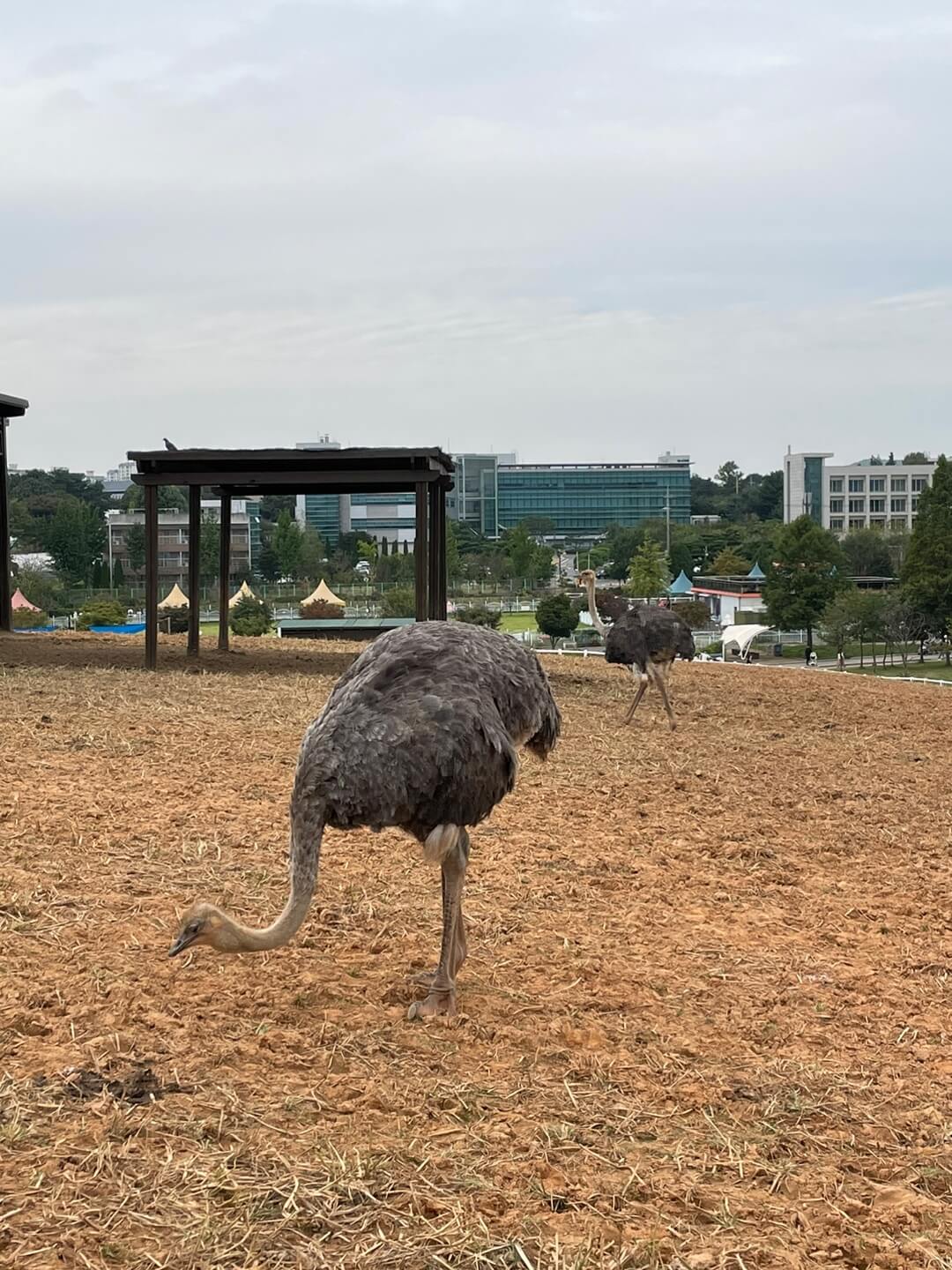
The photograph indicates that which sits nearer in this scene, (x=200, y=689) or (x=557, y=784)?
(x=557, y=784)

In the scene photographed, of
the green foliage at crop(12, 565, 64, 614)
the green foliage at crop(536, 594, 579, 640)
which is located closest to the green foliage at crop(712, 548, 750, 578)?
the green foliage at crop(536, 594, 579, 640)

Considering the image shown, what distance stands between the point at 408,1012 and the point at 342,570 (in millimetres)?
62958

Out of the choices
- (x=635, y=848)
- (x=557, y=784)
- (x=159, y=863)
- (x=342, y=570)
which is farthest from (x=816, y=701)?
(x=342, y=570)

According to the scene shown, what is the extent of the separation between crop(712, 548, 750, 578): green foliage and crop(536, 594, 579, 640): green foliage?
3189 cm

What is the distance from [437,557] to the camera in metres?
15.4

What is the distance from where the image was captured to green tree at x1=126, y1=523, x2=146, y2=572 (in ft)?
197

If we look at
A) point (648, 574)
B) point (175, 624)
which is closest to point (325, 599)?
point (175, 624)

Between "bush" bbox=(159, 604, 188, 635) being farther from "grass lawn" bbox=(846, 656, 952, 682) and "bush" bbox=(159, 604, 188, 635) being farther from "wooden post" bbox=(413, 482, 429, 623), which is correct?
"grass lawn" bbox=(846, 656, 952, 682)

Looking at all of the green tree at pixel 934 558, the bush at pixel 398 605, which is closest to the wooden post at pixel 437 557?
the bush at pixel 398 605

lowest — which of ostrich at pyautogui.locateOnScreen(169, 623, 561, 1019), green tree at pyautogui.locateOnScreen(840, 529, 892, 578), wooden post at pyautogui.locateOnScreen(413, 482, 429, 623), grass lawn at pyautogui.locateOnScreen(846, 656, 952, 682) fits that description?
grass lawn at pyautogui.locateOnScreen(846, 656, 952, 682)

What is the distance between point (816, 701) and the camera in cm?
1402

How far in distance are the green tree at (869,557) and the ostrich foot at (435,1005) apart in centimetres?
6366

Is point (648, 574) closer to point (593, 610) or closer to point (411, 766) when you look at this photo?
point (593, 610)

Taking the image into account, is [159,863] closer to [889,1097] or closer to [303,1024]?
[303,1024]
